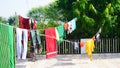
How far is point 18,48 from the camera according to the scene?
9875mm

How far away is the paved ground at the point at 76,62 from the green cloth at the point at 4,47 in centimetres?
687

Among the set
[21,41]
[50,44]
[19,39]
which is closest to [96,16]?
[50,44]

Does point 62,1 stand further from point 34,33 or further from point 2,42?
point 2,42

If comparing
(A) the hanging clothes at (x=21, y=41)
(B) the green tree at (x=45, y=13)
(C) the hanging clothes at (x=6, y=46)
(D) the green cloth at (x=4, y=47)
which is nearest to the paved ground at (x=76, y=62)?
(A) the hanging clothes at (x=21, y=41)

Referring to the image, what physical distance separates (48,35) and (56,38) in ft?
1.90

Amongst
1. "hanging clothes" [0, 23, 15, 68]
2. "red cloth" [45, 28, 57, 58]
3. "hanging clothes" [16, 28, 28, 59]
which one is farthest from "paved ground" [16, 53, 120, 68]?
"hanging clothes" [0, 23, 15, 68]

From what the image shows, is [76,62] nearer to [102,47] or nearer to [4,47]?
[102,47]

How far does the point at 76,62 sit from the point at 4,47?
8.73m

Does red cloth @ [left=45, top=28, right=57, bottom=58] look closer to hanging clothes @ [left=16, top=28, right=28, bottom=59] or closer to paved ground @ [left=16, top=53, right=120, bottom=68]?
paved ground @ [left=16, top=53, right=120, bottom=68]

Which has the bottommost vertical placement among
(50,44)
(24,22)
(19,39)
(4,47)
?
(50,44)

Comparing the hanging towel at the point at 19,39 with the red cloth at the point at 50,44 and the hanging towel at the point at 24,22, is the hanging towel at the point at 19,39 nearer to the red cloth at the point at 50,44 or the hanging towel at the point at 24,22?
the hanging towel at the point at 24,22

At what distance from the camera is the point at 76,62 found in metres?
16.7

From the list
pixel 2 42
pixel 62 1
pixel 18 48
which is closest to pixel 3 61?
pixel 2 42

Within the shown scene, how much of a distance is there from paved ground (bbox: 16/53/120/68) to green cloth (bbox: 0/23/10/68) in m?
6.87
